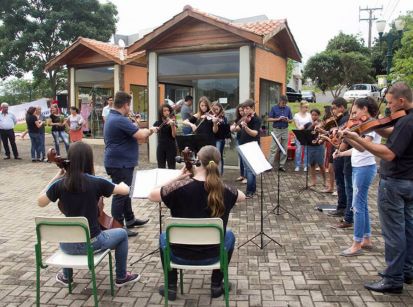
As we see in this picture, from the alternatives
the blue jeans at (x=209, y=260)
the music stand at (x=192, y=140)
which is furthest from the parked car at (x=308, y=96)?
the blue jeans at (x=209, y=260)

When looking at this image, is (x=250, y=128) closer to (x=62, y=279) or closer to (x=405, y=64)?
Answer: (x=62, y=279)

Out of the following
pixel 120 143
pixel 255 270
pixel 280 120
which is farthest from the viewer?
pixel 280 120

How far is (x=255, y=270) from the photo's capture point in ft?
14.3

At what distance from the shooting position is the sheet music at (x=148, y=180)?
4055 millimetres

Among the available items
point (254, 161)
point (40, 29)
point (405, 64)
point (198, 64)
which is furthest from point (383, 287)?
point (40, 29)

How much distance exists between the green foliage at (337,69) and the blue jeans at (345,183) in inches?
1016

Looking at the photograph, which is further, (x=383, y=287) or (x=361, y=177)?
(x=361, y=177)

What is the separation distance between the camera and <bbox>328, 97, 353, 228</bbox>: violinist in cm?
548

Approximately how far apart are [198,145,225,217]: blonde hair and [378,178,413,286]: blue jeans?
157 centimetres

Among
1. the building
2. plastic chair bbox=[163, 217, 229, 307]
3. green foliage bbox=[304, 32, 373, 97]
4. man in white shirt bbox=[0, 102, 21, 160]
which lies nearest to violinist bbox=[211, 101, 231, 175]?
the building

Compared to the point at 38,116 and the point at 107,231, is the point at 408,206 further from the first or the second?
the point at 38,116

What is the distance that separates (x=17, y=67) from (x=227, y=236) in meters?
22.5

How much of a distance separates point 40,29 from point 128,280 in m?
20.8

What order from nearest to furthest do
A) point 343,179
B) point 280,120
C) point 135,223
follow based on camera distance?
1. point 135,223
2. point 343,179
3. point 280,120
